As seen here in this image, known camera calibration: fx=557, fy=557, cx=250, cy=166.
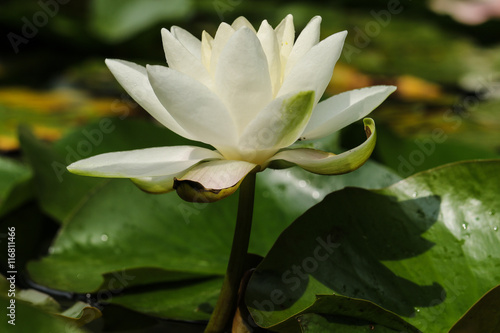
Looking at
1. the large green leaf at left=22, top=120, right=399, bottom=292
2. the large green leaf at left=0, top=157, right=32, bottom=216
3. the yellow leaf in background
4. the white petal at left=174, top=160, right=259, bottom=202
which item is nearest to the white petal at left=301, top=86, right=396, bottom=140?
the white petal at left=174, top=160, right=259, bottom=202

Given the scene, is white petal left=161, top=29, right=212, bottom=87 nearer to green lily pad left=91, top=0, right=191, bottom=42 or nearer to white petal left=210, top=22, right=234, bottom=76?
white petal left=210, top=22, right=234, bottom=76

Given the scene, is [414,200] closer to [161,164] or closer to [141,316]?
[161,164]

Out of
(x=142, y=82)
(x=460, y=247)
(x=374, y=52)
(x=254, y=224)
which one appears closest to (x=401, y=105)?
(x=374, y=52)

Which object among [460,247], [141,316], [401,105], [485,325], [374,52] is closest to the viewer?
[485,325]

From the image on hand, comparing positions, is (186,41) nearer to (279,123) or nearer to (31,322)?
(279,123)

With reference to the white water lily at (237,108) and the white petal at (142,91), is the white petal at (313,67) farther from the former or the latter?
the white petal at (142,91)

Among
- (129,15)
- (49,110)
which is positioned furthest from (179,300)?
(129,15)

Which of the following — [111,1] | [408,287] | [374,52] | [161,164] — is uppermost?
[161,164]
